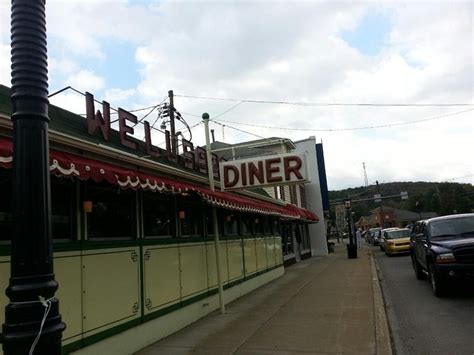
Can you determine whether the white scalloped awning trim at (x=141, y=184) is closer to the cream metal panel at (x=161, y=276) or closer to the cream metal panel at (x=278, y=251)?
the cream metal panel at (x=161, y=276)

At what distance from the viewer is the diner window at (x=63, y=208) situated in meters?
5.93

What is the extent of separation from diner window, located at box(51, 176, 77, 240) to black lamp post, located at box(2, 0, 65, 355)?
3.33m

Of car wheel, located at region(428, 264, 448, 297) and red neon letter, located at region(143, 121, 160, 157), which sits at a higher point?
red neon letter, located at region(143, 121, 160, 157)

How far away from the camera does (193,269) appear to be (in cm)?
961

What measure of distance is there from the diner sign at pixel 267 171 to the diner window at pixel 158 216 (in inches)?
65.3

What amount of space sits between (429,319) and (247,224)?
6.79 metres

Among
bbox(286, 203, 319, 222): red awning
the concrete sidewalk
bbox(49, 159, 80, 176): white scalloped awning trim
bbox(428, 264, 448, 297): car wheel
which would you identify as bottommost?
the concrete sidewalk

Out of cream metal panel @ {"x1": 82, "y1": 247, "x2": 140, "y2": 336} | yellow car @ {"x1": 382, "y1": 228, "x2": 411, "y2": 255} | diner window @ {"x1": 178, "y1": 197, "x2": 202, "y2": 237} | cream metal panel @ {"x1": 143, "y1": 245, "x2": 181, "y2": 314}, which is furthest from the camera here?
yellow car @ {"x1": 382, "y1": 228, "x2": 411, "y2": 255}

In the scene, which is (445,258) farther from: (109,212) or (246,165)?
(109,212)

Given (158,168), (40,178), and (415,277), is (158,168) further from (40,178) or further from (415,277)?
(415,277)

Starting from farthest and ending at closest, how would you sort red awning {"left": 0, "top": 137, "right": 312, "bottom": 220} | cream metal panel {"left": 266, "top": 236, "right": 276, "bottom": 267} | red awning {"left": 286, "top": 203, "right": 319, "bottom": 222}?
red awning {"left": 286, "top": 203, "right": 319, "bottom": 222}, cream metal panel {"left": 266, "top": 236, "right": 276, "bottom": 267}, red awning {"left": 0, "top": 137, "right": 312, "bottom": 220}

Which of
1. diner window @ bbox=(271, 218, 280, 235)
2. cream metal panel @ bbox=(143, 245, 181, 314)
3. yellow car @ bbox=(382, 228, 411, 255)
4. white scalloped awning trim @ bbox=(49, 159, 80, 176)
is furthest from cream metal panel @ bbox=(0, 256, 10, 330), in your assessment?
yellow car @ bbox=(382, 228, 411, 255)

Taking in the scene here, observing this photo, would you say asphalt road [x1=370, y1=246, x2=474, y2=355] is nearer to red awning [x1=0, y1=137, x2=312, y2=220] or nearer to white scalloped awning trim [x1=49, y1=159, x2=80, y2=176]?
red awning [x1=0, y1=137, x2=312, y2=220]

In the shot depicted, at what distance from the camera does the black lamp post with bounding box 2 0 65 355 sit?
2.44 m
